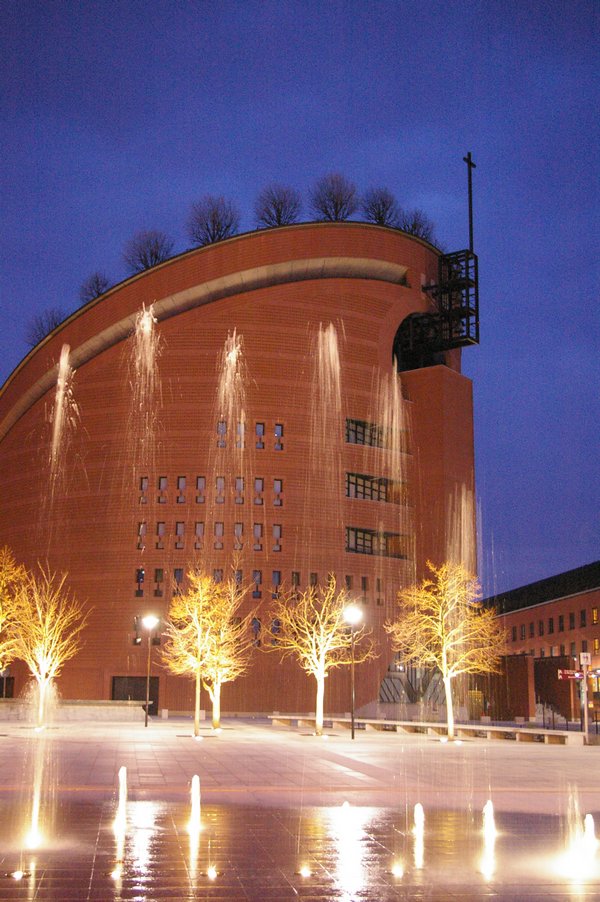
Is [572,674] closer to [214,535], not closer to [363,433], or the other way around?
[214,535]

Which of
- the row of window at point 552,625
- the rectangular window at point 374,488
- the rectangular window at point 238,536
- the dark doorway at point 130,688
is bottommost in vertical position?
the dark doorway at point 130,688

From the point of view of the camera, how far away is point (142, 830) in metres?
13.2

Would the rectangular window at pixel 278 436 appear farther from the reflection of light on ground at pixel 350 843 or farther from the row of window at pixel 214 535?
the reflection of light on ground at pixel 350 843

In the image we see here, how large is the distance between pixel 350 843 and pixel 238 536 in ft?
169

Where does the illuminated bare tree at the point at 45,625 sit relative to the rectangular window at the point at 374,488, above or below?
below

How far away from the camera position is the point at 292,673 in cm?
6291

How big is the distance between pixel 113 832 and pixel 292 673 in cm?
5079

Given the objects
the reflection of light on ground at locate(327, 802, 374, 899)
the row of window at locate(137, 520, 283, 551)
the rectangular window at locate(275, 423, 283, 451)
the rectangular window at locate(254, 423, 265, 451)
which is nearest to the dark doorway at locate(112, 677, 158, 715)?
the row of window at locate(137, 520, 283, 551)

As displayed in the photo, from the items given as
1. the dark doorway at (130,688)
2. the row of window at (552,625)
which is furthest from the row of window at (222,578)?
the row of window at (552,625)

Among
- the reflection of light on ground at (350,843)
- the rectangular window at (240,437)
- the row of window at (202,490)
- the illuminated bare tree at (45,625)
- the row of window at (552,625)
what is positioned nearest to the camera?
the reflection of light on ground at (350,843)

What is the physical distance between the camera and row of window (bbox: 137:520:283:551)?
63.4 metres

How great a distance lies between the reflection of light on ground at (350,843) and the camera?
399 inches

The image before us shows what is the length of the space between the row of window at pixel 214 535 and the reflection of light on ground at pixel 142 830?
47.3 m

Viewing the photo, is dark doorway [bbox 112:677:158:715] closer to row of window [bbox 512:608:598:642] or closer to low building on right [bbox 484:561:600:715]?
low building on right [bbox 484:561:600:715]
